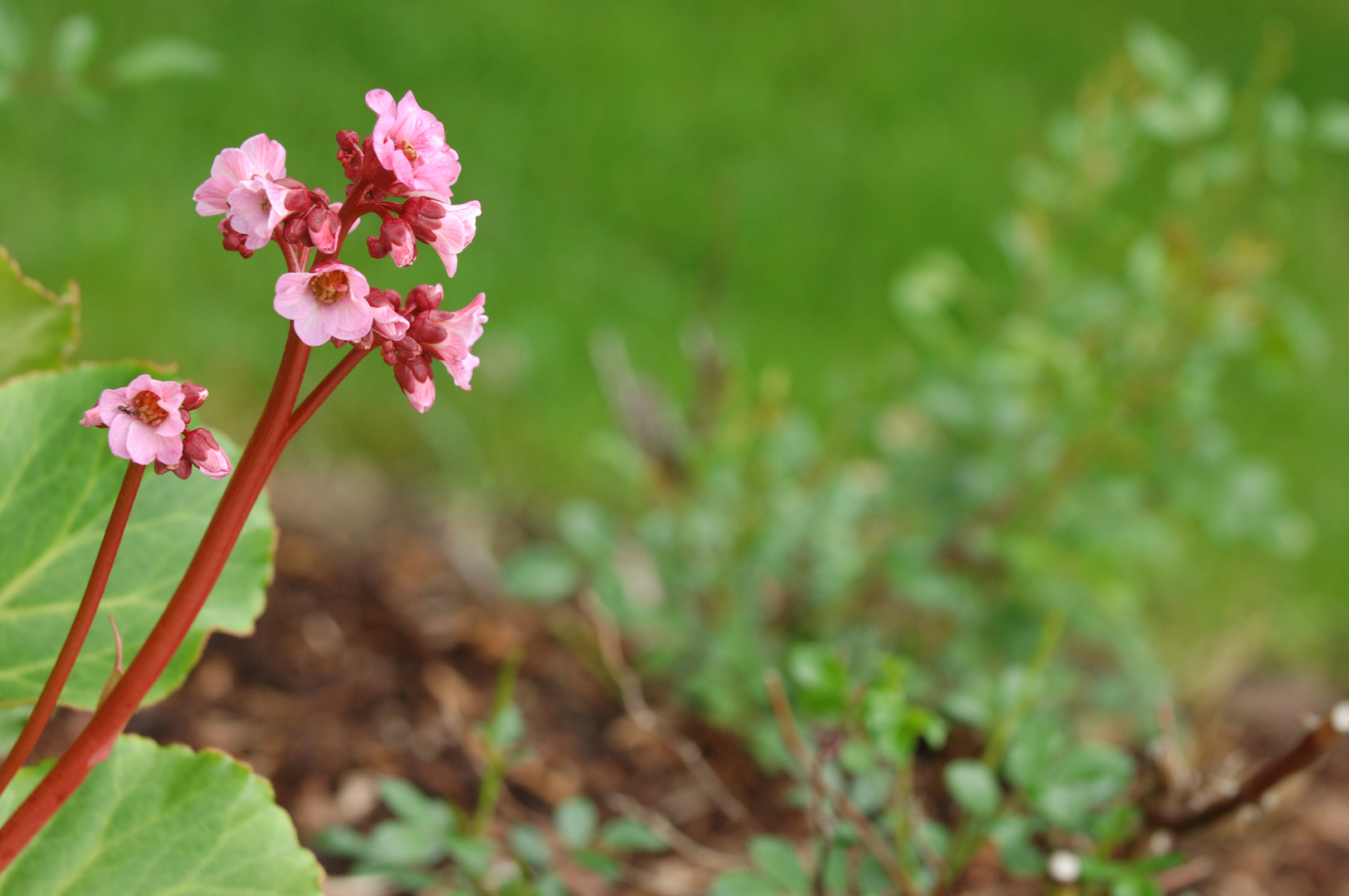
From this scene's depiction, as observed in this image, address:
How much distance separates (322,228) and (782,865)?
801 millimetres

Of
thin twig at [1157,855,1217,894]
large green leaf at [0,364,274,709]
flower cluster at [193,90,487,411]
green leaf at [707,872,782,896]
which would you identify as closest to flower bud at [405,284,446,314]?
flower cluster at [193,90,487,411]

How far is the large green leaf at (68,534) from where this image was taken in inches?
33.4

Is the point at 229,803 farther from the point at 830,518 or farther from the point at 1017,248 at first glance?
the point at 1017,248

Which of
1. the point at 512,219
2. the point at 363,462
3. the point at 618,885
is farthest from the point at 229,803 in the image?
the point at 512,219

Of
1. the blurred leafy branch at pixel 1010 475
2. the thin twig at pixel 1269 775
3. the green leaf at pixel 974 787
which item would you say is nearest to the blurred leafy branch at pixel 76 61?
the blurred leafy branch at pixel 1010 475

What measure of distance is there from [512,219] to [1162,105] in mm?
2003

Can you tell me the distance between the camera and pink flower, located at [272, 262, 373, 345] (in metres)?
0.56

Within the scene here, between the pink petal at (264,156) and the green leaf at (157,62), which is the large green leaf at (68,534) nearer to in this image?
the pink petal at (264,156)

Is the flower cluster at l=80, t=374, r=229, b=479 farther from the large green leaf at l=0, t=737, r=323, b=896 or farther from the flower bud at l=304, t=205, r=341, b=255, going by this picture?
the large green leaf at l=0, t=737, r=323, b=896

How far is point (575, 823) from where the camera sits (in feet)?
4.25

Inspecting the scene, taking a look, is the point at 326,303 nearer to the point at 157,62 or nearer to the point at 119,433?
the point at 119,433

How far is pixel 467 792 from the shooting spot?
1.77 meters

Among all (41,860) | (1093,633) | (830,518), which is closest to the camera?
(41,860)

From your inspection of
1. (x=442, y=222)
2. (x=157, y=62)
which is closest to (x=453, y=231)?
(x=442, y=222)
